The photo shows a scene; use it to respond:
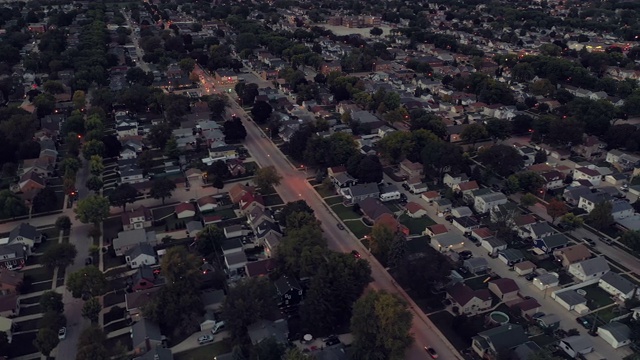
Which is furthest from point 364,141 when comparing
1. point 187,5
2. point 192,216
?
point 187,5

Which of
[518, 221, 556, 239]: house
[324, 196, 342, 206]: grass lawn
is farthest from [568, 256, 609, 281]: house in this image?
[324, 196, 342, 206]: grass lawn

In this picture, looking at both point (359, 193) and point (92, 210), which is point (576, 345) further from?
point (92, 210)

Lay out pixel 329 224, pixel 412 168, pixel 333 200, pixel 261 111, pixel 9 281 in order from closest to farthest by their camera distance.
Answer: pixel 9 281
pixel 329 224
pixel 333 200
pixel 412 168
pixel 261 111

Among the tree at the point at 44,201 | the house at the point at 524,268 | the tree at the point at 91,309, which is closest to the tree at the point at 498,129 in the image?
the house at the point at 524,268

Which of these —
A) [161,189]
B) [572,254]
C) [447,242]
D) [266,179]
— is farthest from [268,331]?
[572,254]

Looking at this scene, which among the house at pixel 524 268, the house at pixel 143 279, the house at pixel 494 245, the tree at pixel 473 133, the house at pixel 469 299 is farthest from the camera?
the tree at pixel 473 133

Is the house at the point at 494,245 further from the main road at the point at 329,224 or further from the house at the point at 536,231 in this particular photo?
the main road at the point at 329,224
